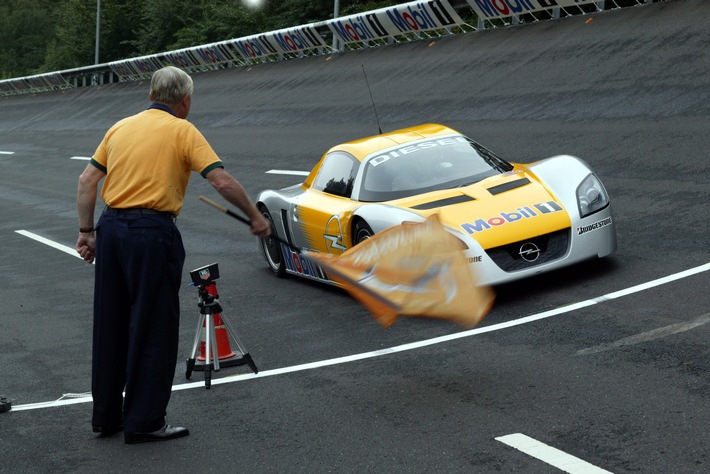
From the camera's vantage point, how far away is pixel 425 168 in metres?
10.2

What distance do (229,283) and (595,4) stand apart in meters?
15.1

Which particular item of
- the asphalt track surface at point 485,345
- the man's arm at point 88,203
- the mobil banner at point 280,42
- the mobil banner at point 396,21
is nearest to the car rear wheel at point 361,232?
the asphalt track surface at point 485,345

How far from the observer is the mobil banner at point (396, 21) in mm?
28911

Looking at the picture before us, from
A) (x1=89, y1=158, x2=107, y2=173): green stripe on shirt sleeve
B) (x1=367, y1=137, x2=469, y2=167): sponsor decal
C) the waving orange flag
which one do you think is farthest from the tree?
(x1=89, y1=158, x2=107, y2=173): green stripe on shirt sleeve

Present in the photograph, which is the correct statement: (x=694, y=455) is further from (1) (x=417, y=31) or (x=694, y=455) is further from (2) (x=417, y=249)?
(1) (x=417, y=31)

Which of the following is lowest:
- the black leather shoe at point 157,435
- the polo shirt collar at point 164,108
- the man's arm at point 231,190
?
the black leather shoe at point 157,435

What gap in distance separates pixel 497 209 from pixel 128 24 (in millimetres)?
75956

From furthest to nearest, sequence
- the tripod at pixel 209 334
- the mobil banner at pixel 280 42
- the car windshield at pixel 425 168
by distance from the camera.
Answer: the mobil banner at pixel 280 42 < the car windshield at pixel 425 168 < the tripod at pixel 209 334

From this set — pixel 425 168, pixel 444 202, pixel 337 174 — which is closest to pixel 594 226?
pixel 444 202

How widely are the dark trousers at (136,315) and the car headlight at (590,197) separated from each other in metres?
4.06

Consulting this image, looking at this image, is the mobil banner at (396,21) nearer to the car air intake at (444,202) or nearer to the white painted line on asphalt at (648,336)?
the car air intake at (444,202)

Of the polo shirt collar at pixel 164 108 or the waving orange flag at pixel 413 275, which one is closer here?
the polo shirt collar at pixel 164 108

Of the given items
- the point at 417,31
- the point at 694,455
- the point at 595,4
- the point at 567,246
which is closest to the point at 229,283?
the point at 567,246

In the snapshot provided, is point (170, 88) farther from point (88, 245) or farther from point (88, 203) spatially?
point (88, 245)
